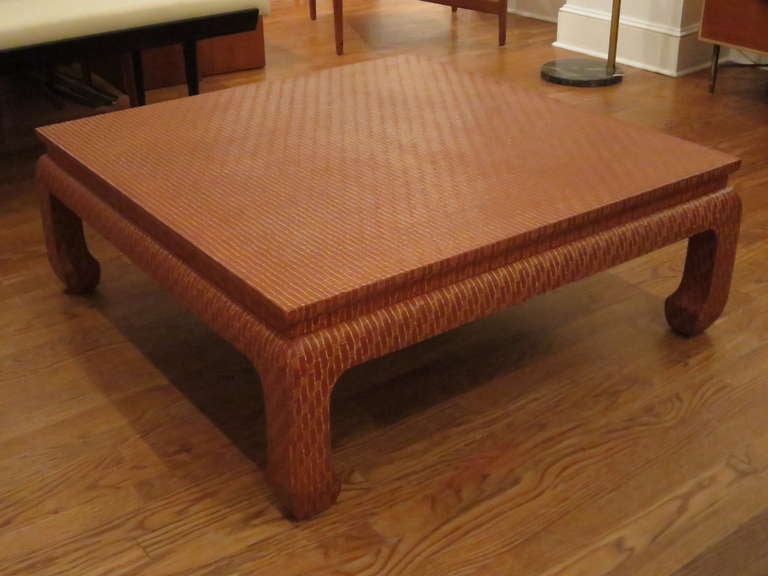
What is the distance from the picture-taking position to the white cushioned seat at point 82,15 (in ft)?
7.07

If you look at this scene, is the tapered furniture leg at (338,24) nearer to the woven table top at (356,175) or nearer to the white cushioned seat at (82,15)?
the white cushioned seat at (82,15)

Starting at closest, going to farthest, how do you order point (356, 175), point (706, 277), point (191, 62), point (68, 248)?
point (356, 175) → point (706, 277) → point (68, 248) → point (191, 62)

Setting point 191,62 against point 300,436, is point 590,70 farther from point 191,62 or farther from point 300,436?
point 300,436

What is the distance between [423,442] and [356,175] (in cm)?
40

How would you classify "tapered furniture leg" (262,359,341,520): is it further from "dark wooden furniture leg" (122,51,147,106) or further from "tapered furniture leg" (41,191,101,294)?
"dark wooden furniture leg" (122,51,147,106)

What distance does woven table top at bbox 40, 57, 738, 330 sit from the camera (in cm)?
116

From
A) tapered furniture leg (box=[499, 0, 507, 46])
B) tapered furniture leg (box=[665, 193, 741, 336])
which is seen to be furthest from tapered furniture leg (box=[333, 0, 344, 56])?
tapered furniture leg (box=[665, 193, 741, 336])

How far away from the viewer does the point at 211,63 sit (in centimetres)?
314

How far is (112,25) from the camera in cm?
226

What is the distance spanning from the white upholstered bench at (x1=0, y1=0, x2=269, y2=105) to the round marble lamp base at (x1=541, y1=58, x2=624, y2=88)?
39.5 inches

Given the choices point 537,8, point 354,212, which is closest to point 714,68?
point 537,8

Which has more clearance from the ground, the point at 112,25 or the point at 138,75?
the point at 112,25

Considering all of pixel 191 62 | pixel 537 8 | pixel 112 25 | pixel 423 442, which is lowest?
pixel 423 442

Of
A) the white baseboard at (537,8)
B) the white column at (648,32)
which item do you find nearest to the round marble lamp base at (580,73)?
the white column at (648,32)
